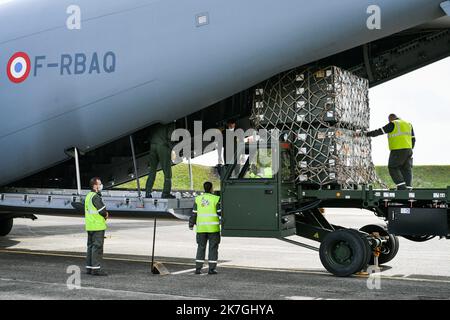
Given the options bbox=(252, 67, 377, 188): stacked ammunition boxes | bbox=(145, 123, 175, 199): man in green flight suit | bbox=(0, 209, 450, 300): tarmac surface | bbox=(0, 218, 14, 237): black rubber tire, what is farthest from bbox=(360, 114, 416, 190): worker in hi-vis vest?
bbox=(0, 218, 14, 237): black rubber tire

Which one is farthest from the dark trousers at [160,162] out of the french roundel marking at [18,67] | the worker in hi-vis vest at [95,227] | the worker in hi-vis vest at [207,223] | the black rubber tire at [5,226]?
the black rubber tire at [5,226]

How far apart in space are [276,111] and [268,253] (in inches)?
187

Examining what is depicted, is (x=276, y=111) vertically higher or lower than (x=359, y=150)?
higher

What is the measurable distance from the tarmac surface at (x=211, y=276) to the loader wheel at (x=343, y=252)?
0.23 metres

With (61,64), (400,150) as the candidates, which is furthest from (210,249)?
(61,64)

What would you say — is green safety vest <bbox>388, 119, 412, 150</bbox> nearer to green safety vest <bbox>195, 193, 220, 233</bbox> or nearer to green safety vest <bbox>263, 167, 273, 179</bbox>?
green safety vest <bbox>263, 167, 273, 179</bbox>

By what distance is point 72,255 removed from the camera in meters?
14.6

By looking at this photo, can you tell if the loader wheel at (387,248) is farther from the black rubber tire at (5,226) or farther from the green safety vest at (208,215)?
the black rubber tire at (5,226)

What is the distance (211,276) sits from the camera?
36.3 feet

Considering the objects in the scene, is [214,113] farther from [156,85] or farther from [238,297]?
[238,297]

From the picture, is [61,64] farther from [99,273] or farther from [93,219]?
[99,273]

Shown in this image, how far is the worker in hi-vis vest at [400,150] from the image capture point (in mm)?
11508
